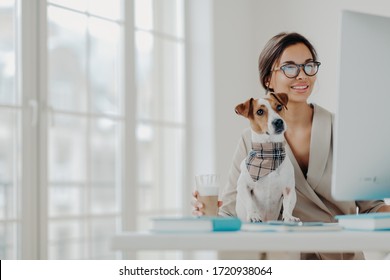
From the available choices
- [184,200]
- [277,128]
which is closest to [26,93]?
[184,200]

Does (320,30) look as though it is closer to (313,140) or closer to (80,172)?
(80,172)

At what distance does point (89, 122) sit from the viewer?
3.63 m

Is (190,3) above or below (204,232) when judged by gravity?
above

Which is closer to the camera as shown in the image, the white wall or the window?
the window

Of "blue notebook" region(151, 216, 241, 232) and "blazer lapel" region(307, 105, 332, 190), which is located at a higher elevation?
"blazer lapel" region(307, 105, 332, 190)

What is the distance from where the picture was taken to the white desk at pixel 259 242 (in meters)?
1.26

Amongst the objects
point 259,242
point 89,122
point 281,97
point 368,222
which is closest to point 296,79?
point 281,97

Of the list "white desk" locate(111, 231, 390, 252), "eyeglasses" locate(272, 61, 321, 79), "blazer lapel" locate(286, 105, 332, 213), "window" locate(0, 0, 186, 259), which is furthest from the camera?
"window" locate(0, 0, 186, 259)

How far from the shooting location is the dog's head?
1976mm

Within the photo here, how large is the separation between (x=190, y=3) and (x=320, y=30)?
85 cm

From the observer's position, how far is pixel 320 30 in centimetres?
437

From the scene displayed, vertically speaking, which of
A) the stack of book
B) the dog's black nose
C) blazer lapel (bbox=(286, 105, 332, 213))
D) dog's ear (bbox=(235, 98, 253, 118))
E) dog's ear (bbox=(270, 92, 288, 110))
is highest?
dog's ear (bbox=(270, 92, 288, 110))

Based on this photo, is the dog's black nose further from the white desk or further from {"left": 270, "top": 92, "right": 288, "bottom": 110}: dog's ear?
the white desk

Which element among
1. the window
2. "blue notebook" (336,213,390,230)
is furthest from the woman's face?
the window
